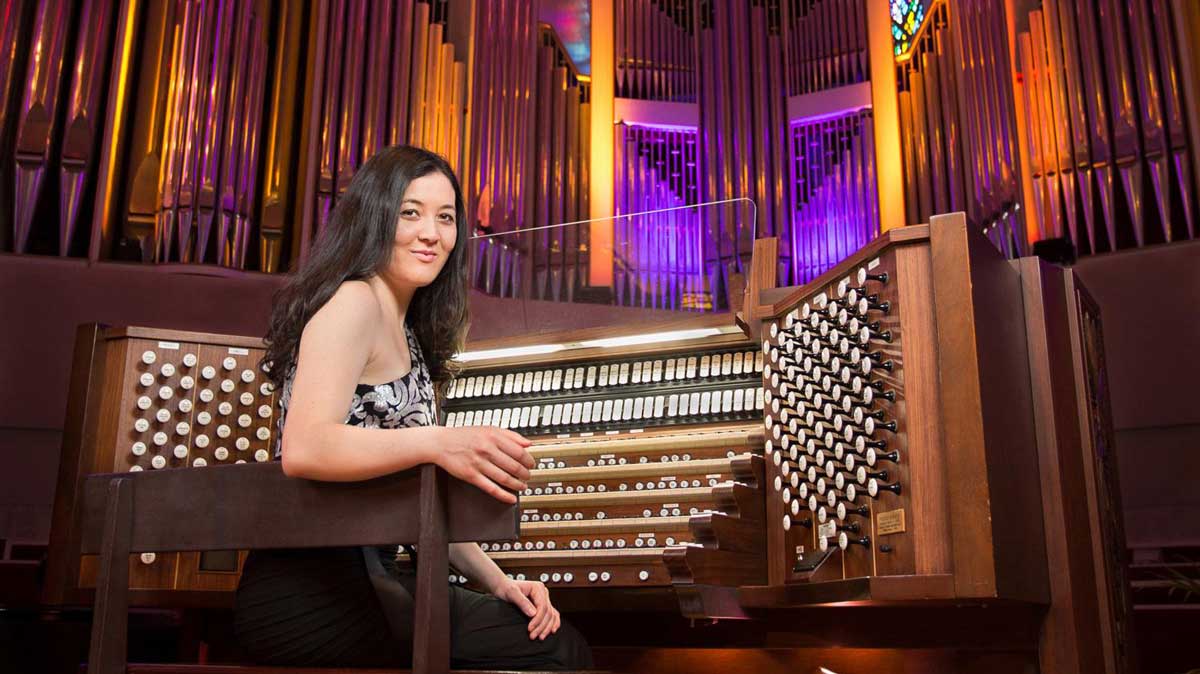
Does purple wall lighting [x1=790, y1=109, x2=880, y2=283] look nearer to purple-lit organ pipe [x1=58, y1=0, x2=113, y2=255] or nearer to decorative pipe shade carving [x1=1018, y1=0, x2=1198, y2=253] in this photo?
decorative pipe shade carving [x1=1018, y1=0, x2=1198, y2=253]

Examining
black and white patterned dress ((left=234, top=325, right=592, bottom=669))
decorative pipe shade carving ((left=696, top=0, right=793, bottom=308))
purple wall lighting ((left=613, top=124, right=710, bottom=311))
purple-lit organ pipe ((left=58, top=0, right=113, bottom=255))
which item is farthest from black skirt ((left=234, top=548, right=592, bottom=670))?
decorative pipe shade carving ((left=696, top=0, right=793, bottom=308))

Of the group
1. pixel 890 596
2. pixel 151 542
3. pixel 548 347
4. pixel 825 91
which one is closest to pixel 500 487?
pixel 151 542

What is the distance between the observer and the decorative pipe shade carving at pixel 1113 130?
19.6 feet

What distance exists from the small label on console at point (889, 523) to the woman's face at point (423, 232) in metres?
1.14

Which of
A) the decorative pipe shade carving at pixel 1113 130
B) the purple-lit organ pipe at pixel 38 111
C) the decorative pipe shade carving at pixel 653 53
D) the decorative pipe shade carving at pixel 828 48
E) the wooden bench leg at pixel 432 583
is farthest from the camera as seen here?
the decorative pipe shade carving at pixel 653 53

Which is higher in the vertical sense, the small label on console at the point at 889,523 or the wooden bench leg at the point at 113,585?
the small label on console at the point at 889,523

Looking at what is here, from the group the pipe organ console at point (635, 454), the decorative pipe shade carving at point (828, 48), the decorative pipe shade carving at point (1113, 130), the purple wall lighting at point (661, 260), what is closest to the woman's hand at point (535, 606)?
the pipe organ console at point (635, 454)

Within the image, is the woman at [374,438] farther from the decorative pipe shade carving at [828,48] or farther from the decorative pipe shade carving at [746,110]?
the decorative pipe shade carving at [828,48]

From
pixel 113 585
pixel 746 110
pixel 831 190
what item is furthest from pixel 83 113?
pixel 113 585

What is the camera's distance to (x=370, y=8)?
7012 millimetres

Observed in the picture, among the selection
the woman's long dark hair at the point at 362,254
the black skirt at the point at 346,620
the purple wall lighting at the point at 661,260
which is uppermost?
the purple wall lighting at the point at 661,260

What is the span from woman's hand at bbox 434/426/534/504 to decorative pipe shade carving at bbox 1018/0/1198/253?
5.33 m

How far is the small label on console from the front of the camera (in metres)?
2.41

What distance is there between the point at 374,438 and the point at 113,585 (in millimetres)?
489
